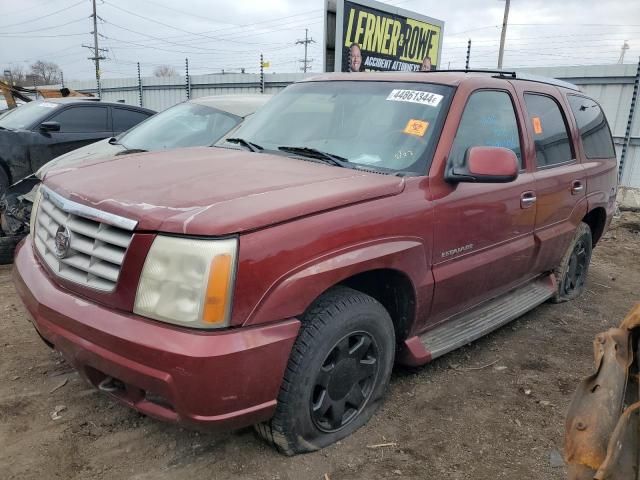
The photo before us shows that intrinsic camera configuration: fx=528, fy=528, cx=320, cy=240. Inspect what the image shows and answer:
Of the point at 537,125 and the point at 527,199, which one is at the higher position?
the point at 537,125

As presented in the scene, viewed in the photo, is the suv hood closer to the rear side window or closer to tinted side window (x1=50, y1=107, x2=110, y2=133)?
the rear side window

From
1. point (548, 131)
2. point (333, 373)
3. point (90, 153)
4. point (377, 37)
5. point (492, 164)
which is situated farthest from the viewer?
point (377, 37)

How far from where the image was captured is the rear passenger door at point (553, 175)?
375 cm

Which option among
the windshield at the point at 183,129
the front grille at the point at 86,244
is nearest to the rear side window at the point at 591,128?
the windshield at the point at 183,129

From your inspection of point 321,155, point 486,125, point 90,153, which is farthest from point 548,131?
point 90,153

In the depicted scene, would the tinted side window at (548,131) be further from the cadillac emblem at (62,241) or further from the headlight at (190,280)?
the cadillac emblem at (62,241)

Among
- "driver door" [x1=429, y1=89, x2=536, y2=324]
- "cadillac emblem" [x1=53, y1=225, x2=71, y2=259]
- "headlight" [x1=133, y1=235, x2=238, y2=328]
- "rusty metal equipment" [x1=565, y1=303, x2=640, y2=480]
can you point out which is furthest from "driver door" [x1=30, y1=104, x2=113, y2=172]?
"rusty metal equipment" [x1=565, y1=303, x2=640, y2=480]

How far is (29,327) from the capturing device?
3828 millimetres

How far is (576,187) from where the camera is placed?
4.18m

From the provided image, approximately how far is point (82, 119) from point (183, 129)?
2.37 meters

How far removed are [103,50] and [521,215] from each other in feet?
202

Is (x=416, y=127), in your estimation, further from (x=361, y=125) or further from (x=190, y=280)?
(x=190, y=280)

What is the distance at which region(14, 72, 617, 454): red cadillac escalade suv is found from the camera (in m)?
2.04

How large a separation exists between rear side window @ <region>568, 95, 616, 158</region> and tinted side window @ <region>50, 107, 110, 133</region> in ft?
20.5
